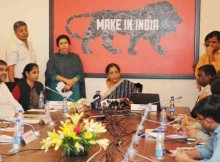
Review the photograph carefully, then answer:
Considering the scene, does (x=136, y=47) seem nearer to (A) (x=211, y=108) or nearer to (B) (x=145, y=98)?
(B) (x=145, y=98)

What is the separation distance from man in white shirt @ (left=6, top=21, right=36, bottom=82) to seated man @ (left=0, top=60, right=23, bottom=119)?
3.57 ft

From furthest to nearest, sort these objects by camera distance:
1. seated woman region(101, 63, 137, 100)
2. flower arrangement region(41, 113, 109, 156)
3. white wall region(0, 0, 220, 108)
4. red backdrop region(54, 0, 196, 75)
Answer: white wall region(0, 0, 220, 108)
red backdrop region(54, 0, 196, 75)
seated woman region(101, 63, 137, 100)
flower arrangement region(41, 113, 109, 156)

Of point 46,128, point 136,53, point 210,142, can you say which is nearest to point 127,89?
point 136,53

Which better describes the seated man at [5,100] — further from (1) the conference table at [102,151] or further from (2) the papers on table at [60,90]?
(2) the papers on table at [60,90]

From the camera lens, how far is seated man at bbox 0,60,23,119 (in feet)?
12.6

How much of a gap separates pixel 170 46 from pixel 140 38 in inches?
17.6

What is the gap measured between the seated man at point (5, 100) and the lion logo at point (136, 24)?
71.7 inches

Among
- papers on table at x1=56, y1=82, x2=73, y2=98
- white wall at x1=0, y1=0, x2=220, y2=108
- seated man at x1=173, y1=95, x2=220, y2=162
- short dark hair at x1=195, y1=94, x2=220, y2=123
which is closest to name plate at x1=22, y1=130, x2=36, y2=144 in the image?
seated man at x1=173, y1=95, x2=220, y2=162

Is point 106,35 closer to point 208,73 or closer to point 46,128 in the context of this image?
point 208,73

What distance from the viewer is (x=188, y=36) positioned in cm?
527

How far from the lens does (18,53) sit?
5078mm

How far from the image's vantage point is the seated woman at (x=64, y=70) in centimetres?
518

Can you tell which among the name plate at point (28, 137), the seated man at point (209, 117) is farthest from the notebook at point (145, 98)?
the seated man at point (209, 117)

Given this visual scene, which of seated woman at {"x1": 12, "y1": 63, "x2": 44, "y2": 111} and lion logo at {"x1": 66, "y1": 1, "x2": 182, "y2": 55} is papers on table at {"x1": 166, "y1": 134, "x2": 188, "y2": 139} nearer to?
seated woman at {"x1": 12, "y1": 63, "x2": 44, "y2": 111}
